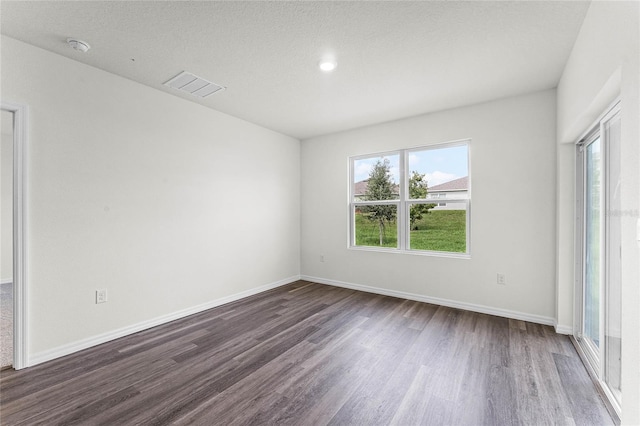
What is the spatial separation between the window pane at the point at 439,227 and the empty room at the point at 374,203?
3 cm

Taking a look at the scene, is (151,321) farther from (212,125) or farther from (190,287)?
(212,125)

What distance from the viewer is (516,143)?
322 centimetres

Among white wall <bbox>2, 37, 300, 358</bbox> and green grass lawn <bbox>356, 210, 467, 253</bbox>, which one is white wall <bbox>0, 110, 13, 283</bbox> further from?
green grass lawn <bbox>356, 210, 467, 253</bbox>

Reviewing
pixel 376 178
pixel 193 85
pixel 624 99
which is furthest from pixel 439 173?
pixel 193 85

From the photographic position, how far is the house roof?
363 cm

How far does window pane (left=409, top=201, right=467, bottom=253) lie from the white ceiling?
1.40 m

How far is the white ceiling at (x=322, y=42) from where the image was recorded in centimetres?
188

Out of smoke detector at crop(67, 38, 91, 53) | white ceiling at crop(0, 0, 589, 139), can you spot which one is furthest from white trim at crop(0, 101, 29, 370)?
white ceiling at crop(0, 0, 589, 139)

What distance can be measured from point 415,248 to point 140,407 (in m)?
3.44

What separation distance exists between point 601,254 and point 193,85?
3.89 meters

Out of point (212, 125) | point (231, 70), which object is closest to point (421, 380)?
point (231, 70)

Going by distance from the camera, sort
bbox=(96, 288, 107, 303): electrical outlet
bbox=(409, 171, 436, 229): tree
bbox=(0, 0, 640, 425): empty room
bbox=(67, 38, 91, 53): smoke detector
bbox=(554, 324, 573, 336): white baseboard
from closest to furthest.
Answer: bbox=(0, 0, 640, 425): empty room
bbox=(67, 38, 91, 53): smoke detector
bbox=(96, 288, 107, 303): electrical outlet
bbox=(554, 324, 573, 336): white baseboard
bbox=(409, 171, 436, 229): tree

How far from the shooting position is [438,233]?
3.83 m

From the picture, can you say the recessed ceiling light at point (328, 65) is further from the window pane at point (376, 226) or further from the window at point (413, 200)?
the window pane at point (376, 226)
